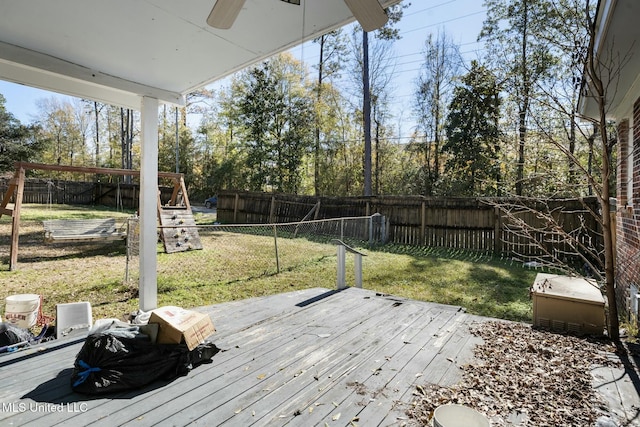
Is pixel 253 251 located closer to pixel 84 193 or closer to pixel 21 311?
pixel 21 311

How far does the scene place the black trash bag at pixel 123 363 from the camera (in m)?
2.06

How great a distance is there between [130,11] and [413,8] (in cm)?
1300

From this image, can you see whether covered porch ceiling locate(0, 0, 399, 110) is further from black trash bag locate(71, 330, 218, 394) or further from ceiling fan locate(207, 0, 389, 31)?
black trash bag locate(71, 330, 218, 394)

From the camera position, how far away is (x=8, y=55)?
104 inches

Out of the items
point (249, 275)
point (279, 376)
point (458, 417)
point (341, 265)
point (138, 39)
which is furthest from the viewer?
point (249, 275)

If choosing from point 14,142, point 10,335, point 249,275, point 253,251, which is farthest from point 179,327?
point 14,142

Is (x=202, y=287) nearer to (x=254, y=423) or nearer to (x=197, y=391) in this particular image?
Answer: (x=197, y=391)

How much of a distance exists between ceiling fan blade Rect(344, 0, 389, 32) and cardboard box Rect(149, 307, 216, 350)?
2352mm

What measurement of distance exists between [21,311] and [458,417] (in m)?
3.75

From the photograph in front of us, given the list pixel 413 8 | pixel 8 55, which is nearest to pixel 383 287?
pixel 8 55

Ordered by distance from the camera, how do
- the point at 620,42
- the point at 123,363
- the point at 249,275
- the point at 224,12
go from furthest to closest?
the point at 249,275
the point at 620,42
the point at 123,363
the point at 224,12

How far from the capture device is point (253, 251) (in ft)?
25.7

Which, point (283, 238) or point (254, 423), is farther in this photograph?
point (283, 238)

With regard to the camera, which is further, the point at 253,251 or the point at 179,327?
the point at 253,251
